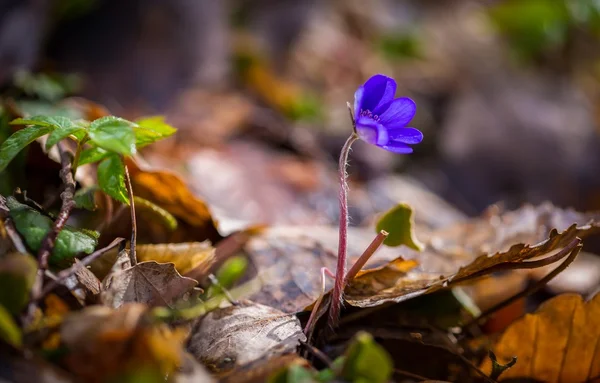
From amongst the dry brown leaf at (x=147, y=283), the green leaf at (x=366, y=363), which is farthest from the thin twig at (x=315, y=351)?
the dry brown leaf at (x=147, y=283)

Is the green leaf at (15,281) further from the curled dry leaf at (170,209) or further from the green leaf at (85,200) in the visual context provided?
the curled dry leaf at (170,209)

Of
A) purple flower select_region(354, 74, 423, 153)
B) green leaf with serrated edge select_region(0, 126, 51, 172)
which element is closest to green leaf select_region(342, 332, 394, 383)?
purple flower select_region(354, 74, 423, 153)

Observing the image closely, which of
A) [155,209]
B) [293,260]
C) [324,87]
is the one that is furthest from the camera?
[324,87]

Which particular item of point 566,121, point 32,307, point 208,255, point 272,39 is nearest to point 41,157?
point 208,255

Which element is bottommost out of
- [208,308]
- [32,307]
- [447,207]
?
[447,207]

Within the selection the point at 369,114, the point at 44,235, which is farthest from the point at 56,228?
the point at 369,114

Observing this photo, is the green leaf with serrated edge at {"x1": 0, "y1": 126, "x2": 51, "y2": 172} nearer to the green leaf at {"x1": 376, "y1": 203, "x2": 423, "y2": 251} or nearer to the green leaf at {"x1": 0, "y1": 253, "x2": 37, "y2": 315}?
the green leaf at {"x1": 0, "y1": 253, "x2": 37, "y2": 315}

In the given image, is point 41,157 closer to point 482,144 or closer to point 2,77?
point 2,77

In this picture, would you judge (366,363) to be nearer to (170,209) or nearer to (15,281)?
(15,281)
